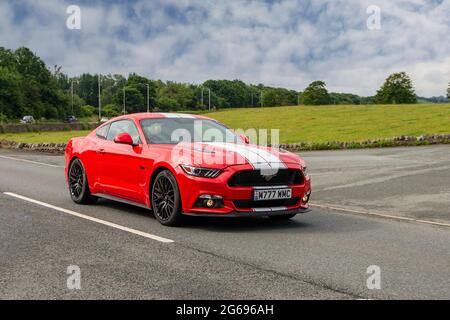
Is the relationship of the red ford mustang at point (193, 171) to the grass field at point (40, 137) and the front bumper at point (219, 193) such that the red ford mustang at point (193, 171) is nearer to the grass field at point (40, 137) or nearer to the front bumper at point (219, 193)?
the front bumper at point (219, 193)

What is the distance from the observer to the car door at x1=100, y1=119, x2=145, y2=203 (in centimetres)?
893

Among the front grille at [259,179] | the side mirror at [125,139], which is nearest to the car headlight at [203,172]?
the front grille at [259,179]

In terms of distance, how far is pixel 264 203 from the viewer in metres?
8.07

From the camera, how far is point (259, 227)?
27.8 ft

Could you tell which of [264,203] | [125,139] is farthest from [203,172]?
[125,139]

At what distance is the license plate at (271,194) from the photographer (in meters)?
7.95

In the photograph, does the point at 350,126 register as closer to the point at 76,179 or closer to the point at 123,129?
the point at 76,179

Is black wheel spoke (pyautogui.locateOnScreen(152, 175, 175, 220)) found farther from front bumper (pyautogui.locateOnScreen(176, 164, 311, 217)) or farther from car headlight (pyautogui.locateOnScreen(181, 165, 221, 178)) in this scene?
car headlight (pyautogui.locateOnScreen(181, 165, 221, 178))

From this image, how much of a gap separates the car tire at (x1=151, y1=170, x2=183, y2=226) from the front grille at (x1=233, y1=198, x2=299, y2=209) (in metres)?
0.81

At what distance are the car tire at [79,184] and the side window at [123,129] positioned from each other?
2.88ft

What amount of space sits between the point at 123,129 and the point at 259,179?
2836 millimetres

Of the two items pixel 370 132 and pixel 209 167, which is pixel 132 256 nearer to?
pixel 209 167

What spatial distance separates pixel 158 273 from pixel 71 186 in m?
5.62
